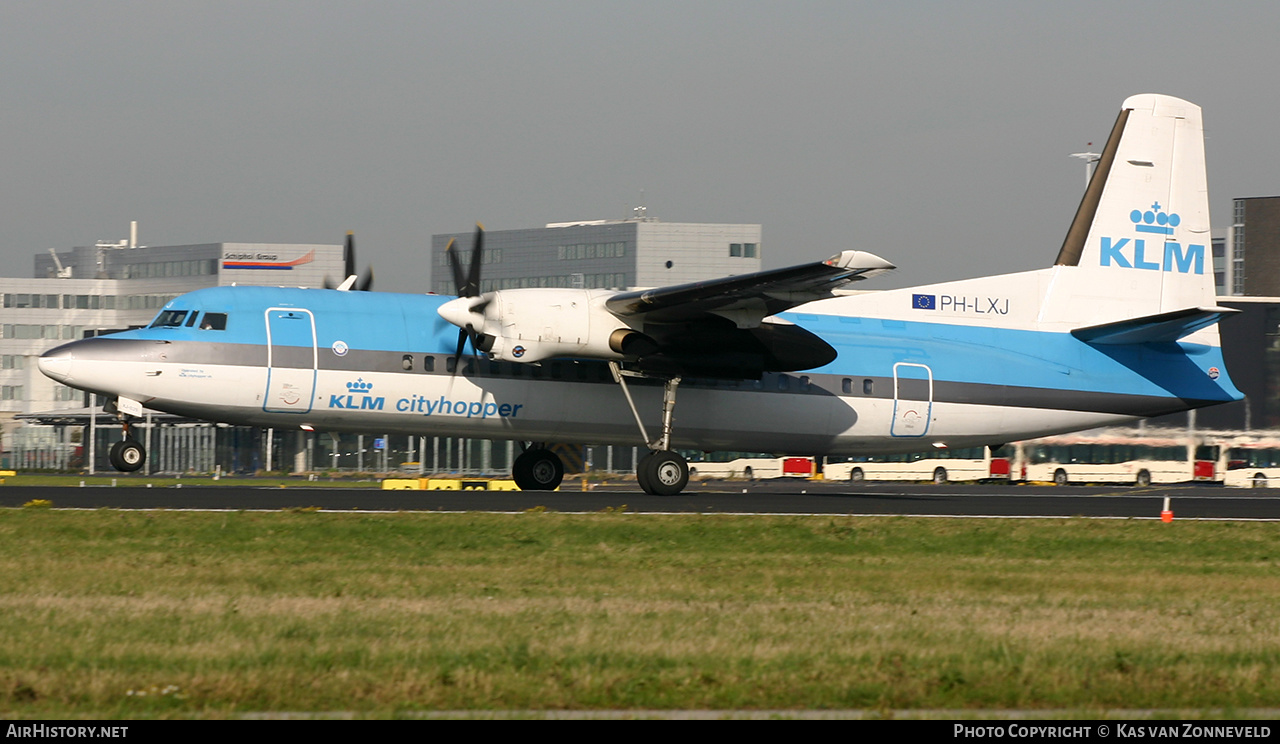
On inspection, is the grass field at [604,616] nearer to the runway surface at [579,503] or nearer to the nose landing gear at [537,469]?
the runway surface at [579,503]

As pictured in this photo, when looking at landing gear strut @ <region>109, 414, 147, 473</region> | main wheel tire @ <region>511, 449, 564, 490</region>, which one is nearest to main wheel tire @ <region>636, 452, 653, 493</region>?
main wheel tire @ <region>511, 449, 564, 490</region>

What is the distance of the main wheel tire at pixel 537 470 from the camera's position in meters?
28.5

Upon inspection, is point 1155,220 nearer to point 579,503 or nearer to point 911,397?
point 911,397

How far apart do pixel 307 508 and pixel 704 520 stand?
636 centimetres

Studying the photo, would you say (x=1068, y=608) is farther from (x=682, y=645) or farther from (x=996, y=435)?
(x=996, y=435)

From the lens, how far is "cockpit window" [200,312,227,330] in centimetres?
2442

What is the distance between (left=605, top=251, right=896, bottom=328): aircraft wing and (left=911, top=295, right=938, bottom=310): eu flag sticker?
5.41 meters

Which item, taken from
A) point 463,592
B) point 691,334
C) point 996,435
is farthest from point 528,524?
point 996,435

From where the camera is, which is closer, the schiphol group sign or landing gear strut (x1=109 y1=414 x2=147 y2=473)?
landing gear strut (x1=109 y1=414 x2=147 y2=473)

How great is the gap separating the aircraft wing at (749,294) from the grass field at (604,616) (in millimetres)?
5327

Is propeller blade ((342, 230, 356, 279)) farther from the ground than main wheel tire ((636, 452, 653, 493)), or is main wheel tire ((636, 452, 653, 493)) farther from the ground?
propeller blade ((342, 230, 356, 279))

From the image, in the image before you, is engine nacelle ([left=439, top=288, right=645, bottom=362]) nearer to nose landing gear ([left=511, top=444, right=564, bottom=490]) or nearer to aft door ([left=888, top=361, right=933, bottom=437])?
nose landing gear ([left=511, top=444, right=564, bottom=490])

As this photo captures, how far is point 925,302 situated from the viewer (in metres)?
29.6

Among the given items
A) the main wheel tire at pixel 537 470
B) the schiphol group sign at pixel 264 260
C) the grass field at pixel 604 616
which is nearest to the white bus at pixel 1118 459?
the main wheel tire at pixel 537 470
